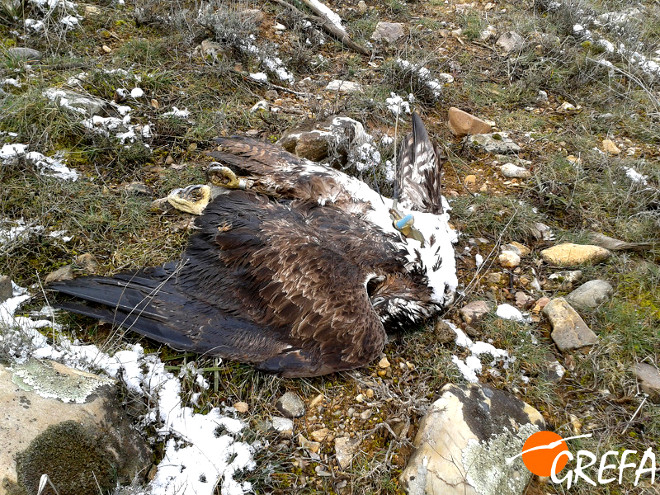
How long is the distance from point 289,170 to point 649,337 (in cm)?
239

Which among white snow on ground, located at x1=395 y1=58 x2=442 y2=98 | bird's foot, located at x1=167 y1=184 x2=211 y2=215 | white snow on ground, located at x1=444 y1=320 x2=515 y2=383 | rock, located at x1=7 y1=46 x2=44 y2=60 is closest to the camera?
white snow on ground, located at x1=444 y1=320 x2=515 y2=383

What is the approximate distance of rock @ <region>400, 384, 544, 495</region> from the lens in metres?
1.97

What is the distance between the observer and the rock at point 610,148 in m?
3.93

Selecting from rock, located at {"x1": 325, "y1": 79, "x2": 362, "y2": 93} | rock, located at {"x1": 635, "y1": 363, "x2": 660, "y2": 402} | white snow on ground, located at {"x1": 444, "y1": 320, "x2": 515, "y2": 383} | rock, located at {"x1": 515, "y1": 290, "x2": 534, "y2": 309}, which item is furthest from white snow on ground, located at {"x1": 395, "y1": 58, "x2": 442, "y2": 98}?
rock, located at {"x1": 635, "y1": 363, "x2": 660, "y2": 402}

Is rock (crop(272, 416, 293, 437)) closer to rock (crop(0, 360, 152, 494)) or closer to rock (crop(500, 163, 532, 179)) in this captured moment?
rock (crop(0, 360, 152, 494))

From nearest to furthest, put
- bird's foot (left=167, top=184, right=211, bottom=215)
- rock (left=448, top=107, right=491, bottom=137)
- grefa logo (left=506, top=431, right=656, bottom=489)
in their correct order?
1. grefa logo (left=506, top=431, right=656, bottom=489)
2. bird's foot (left=167, top=184, right=211, bottom=215)
3. rock (left=448, top=107, right=491, bottom=137)

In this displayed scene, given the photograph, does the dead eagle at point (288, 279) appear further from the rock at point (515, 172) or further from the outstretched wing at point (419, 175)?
the rock at point (515, 172)

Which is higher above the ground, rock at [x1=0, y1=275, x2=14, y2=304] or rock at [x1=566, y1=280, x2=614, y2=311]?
rock at [x1=566, y1=280, x2=614, y2=311]

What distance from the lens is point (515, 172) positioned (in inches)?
150

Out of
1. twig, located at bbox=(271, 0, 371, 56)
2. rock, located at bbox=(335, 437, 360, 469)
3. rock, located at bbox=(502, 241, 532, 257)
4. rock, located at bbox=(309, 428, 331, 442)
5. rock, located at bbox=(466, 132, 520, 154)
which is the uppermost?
twig, located at bbox=(271, 0, 371, 56)

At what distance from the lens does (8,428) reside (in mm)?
1585

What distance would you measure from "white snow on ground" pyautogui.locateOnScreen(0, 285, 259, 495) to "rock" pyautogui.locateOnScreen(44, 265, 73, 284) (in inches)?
11.6

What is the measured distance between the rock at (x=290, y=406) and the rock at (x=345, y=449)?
24cm

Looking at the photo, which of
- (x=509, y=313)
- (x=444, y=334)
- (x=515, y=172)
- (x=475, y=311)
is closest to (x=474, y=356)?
(x=444, y=334)
